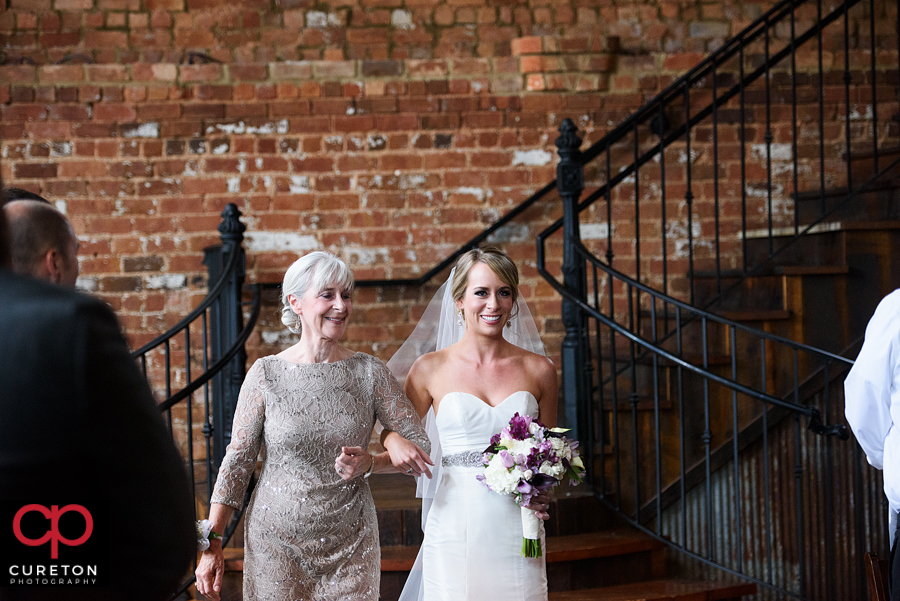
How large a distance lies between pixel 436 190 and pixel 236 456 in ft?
9.57

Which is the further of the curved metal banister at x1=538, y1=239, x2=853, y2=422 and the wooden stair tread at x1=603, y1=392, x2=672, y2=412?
the wooden stair tread at x1=603, y1=392, x2=672, y2=412

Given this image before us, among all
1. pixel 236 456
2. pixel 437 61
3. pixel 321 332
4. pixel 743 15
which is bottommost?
pixel 236 456

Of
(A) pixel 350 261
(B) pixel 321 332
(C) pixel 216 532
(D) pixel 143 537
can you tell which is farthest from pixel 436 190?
(D) pixel 143 537

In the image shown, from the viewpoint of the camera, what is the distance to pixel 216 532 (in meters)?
2.06

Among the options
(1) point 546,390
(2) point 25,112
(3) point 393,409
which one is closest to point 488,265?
(1) point 546,390

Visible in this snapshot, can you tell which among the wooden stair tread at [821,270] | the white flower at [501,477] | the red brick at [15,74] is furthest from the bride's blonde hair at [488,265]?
the red brick at [15,74]

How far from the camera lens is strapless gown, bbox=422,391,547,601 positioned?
2461mm

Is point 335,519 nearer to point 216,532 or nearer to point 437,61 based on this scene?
point 216,532

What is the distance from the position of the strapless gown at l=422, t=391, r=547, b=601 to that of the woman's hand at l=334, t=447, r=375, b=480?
490 millimetres

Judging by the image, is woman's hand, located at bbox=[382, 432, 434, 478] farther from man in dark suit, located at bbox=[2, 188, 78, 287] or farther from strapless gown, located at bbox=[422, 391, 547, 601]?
Result: man in dark suit, located at bbox=[2, 188, 78, 287]

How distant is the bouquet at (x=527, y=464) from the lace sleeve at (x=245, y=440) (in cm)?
70

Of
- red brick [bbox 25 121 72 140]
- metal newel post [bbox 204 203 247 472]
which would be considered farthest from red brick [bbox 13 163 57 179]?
metal newel post [bbox 204 203 247 472]

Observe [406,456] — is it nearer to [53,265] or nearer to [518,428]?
[518,428]

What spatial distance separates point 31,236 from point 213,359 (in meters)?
3.40
